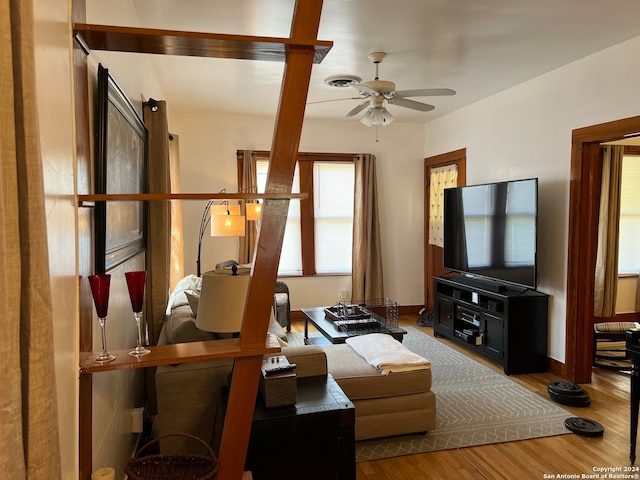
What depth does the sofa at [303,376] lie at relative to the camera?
2338 mm

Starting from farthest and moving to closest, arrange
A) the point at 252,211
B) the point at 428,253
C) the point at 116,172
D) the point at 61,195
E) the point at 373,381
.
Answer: the point at 428,253 < the point at 252,211 < the point at 373,381 < the point at 116,172 < the point at 61,195

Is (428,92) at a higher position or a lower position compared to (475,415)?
higher

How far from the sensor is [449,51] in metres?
3.53

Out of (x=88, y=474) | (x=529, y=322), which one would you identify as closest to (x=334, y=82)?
(x=529, y=322)

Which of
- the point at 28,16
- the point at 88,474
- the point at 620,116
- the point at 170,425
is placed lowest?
the point at 170,425

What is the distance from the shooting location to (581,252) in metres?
3.78

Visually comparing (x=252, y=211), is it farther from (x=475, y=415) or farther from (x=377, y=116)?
(x=475, y=415)

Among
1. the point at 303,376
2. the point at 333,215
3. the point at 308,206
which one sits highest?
the point at 308,206

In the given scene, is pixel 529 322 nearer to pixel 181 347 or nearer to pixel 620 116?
pixel 620 116

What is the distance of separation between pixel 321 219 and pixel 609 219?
11.4 ft

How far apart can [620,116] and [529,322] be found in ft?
6.09

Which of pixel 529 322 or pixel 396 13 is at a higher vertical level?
pixel 396 13

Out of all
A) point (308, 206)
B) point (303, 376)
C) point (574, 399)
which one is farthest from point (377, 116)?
point (574, 399)

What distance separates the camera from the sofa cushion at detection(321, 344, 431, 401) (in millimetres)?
2799
